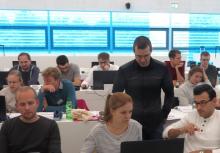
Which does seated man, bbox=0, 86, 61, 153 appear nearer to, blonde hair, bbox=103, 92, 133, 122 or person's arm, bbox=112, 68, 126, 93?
blonde hair, bbox=103, 92, 133, 122

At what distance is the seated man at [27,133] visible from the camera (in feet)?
8.05

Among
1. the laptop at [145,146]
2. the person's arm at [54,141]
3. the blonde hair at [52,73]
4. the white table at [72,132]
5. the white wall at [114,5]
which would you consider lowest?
the white table at [72,132]

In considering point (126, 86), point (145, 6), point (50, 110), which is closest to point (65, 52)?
point (145, 6)

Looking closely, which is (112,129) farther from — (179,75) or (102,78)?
(179,75)

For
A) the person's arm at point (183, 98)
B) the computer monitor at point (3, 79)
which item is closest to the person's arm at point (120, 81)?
the person's arm at point (183, 98)

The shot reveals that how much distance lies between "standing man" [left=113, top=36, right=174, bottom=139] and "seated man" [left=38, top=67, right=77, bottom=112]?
1.12 meters

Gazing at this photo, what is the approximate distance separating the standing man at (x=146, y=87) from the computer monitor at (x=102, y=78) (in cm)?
238

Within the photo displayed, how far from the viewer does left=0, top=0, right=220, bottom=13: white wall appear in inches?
361

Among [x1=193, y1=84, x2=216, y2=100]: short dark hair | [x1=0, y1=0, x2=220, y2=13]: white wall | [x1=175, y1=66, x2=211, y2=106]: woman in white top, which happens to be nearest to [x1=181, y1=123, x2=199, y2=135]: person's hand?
[x1=193, y1=84, x2=216, y2=100]: short dark hair

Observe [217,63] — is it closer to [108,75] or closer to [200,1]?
[200,1]

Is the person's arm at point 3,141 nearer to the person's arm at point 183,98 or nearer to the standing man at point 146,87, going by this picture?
the standing man at point 146,87

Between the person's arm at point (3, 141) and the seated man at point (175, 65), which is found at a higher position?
the seated man at point (175, 65)

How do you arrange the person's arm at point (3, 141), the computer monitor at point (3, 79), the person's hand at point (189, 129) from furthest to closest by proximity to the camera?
the computer monitor at point (3, 79)
the person's hand at point (189, 129)
the person's arm at point (3, 141)

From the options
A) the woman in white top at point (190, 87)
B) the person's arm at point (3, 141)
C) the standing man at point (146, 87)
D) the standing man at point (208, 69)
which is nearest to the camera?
the person's arm at point (3, 141)
